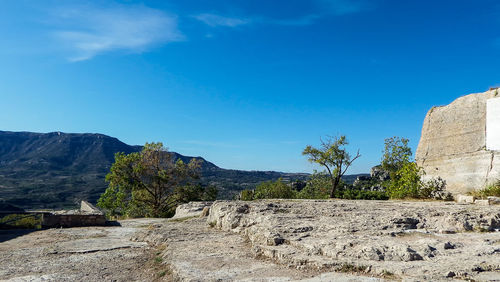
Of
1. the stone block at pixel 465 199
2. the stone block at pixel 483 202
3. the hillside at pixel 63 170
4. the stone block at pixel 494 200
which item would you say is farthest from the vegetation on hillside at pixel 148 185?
the hillside at pixel 63 170

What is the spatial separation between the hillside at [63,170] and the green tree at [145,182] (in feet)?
182

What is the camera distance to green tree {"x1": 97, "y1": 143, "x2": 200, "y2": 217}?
78.2 feet

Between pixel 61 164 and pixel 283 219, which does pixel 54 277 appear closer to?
pixel 283 219

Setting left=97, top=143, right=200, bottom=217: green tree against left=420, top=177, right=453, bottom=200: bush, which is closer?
left=420, top=177, right=453, bottom=200: bush

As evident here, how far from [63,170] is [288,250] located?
157894 millimetres

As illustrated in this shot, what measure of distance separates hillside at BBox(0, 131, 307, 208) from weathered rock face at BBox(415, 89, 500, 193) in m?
68.0

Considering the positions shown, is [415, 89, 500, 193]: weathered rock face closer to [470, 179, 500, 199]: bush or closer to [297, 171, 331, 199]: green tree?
[470, 179, 500, 199]: bush

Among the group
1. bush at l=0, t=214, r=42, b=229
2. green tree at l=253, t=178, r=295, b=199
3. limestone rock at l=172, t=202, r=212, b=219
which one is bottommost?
bush at l=0, t=214, r=42, b=229

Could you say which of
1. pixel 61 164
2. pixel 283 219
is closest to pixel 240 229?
pixel 283 219

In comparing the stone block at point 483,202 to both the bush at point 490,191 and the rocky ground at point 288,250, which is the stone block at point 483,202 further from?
the rocky ground at point 288,250

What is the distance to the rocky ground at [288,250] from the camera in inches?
190

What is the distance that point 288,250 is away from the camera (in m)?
5.92

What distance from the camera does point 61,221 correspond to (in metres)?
13.3

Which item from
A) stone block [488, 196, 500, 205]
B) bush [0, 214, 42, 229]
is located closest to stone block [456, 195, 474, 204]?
stone block [488, 196, 500, 205]
